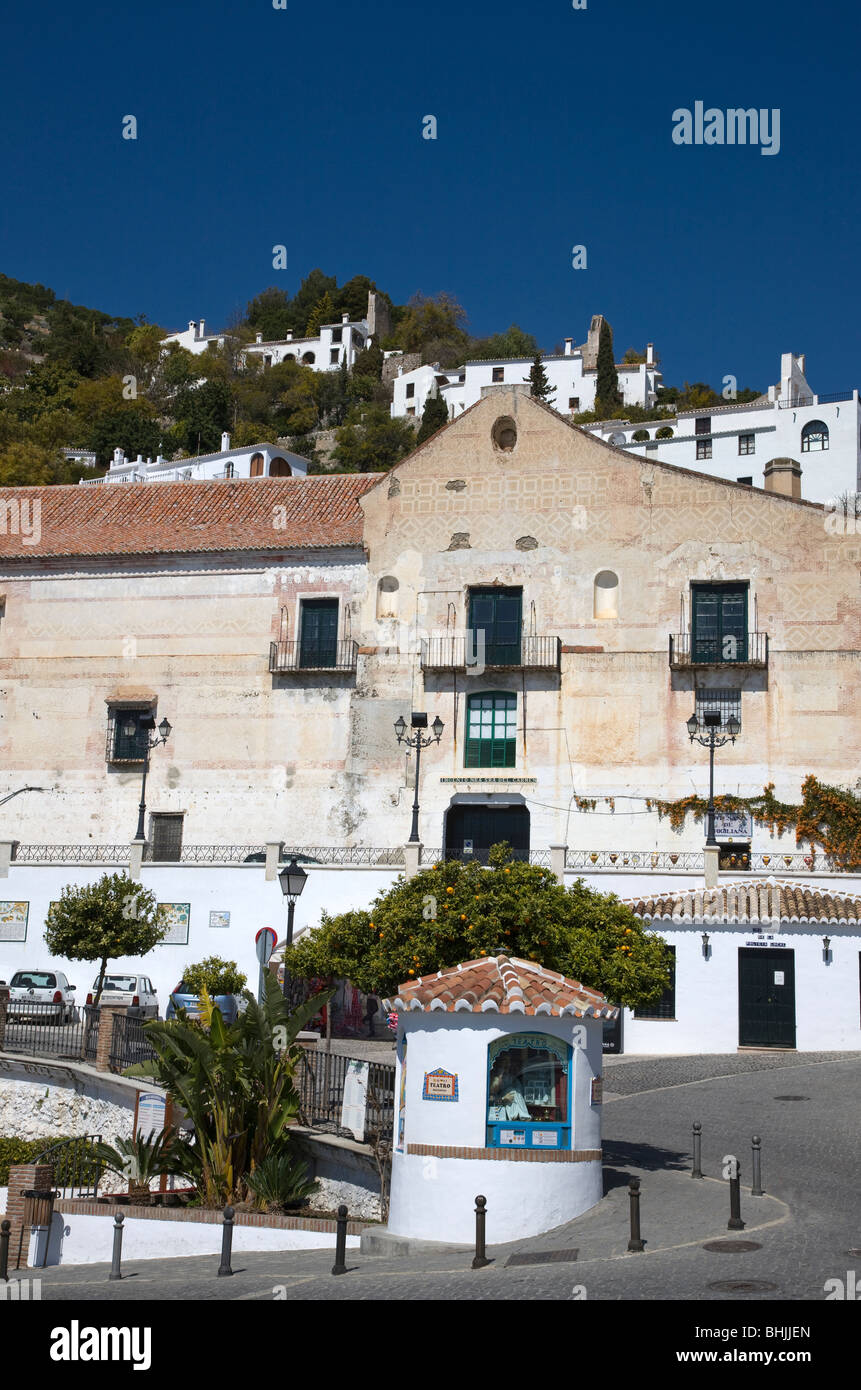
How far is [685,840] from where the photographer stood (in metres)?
38.8

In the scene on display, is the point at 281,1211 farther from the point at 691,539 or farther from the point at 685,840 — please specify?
the point at 691,539

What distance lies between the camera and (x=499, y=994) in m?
15.9

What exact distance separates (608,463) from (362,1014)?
1817 centimetres

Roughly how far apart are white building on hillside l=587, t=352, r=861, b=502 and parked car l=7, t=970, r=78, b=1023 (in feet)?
139

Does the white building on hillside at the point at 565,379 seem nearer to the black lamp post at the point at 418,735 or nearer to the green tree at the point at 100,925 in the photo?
the black lamp post at the point at 418,735

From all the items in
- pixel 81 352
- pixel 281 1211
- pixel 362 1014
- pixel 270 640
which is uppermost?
pixel 81 352

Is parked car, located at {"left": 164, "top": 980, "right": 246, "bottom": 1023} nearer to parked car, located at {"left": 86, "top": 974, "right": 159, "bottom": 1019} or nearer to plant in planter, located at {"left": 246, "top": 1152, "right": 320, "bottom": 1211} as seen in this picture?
parked car, located at {"left": 86, "top": 974, "right": 159, "bottom": 1019}

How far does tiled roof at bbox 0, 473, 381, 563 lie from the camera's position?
43469 mm

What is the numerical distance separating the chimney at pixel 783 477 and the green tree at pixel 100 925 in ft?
78.1

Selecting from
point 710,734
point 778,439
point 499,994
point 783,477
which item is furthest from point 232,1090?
point 778,439

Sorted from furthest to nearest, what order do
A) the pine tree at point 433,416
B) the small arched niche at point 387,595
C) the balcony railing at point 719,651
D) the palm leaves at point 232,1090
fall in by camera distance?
the pine tree at point 433,416, the small arched niche at point 387,595, the balcony railing at point 719,651, the palm leaves at point 232,1090

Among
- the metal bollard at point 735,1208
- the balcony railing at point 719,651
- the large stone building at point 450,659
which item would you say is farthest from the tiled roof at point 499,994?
the balcony railing at point 719,651

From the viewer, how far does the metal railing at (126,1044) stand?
24.4m
